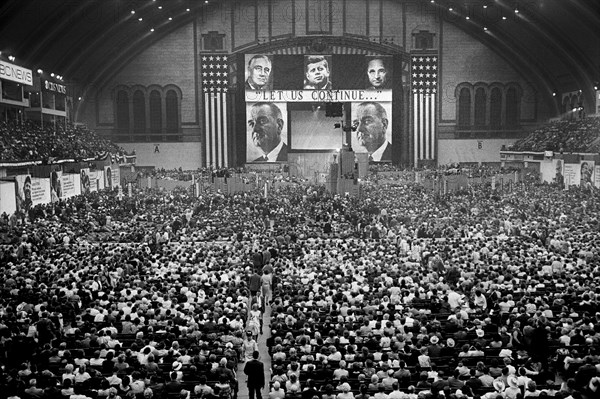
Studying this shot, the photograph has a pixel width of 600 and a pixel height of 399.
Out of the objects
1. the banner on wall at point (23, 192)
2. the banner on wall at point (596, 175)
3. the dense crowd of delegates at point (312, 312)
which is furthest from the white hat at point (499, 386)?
the banner on wall at point (596, 175)

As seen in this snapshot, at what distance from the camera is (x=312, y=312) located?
17.1m

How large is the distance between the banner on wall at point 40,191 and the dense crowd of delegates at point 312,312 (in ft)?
26.8

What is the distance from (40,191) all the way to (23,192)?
2501mm

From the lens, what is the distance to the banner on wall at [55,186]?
143 feet

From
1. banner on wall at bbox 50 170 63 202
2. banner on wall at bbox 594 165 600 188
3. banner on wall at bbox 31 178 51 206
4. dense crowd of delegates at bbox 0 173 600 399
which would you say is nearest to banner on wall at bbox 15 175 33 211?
banner on wall at bbox 31 178 51 206

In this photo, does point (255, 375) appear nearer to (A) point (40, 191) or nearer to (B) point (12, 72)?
(A) point (40, 191)

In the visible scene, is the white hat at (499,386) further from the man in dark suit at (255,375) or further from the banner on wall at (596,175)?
the banner on wall at (596,175)

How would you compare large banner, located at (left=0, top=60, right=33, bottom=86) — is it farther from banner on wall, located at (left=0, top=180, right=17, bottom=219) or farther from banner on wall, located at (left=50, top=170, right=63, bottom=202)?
banner on wall, located at (left=0, top=180, right=17, bottom=219)

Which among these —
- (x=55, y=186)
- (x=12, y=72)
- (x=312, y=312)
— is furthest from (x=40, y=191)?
(x=312, y=312)

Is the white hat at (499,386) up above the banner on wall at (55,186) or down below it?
below

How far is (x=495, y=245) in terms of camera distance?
27219mm

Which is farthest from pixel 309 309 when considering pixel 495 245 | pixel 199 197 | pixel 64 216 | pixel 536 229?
pixel 199 197

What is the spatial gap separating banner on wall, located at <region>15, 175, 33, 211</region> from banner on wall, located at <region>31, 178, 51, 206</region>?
572 millimetres

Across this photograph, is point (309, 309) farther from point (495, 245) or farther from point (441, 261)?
point (495, 245)
